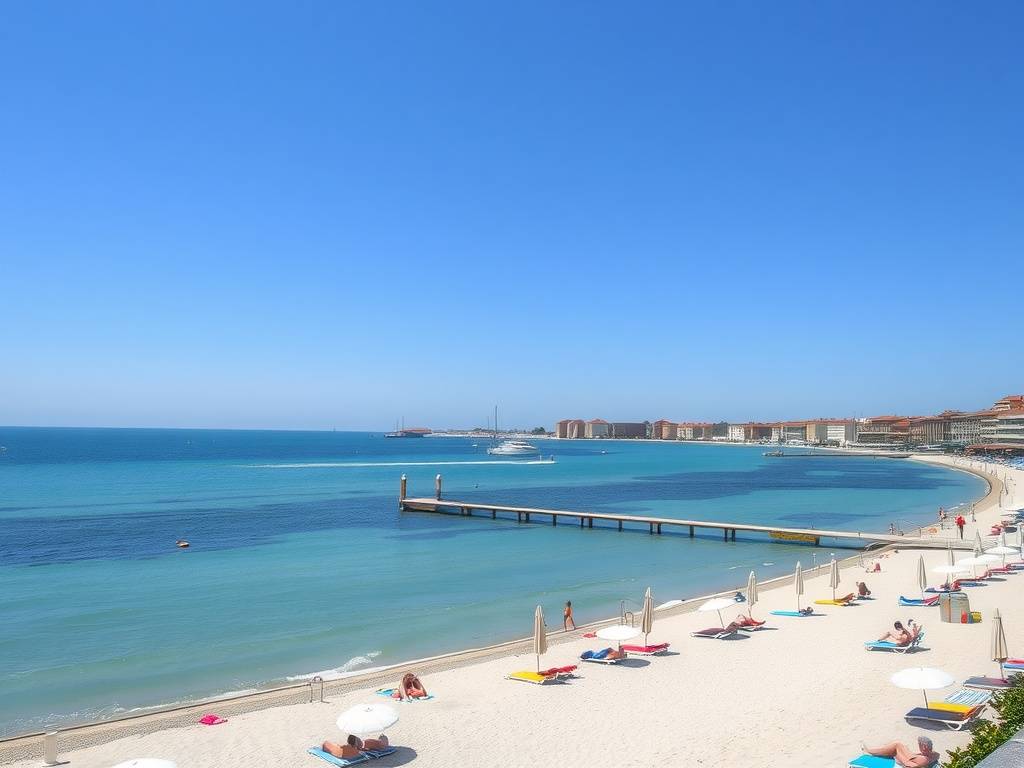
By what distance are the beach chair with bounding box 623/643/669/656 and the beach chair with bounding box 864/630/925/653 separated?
4405 mm

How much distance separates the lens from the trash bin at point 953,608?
62.1ft

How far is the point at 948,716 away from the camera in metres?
11.7

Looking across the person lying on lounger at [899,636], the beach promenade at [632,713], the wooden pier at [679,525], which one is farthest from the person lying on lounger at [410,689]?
the wooden pier at [679,525]

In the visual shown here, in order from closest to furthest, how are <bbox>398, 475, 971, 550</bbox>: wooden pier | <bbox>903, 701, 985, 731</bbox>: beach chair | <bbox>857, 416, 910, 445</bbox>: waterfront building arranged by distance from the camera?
<bbox>903, 701, 985, 731</bbox>: beach chair, <bbox>398, 475, 971, 550</bbox>: wooden pier, <bbox>857, 416, 910, 445</bbox>: waterfront building

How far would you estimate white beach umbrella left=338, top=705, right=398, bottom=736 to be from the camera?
10.6 metres

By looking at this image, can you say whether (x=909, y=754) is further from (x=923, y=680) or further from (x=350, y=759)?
(x=350, y=759)

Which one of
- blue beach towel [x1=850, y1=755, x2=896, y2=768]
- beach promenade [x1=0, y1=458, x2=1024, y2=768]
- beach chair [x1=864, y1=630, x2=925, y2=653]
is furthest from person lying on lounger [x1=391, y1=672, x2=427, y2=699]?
beach chair [x1=864, y1=630, x2=925, y2=653]

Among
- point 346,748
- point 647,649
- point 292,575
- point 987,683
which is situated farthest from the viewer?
point 292,575

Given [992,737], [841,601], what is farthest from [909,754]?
[841,601]

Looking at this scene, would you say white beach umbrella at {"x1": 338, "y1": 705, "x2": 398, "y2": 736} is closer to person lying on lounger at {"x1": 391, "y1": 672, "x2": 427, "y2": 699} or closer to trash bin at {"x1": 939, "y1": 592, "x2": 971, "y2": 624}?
person lying on lounger at {"x1": 391, "y1": 672, "x2": 427, "y2": 699}

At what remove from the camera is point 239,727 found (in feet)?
42.1

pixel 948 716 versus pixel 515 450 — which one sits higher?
pixel 948 716

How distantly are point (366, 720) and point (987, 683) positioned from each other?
1037 centimetres

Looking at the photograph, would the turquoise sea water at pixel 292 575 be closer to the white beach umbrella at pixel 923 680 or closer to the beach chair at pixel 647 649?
the beach chair at pixel 647 649
